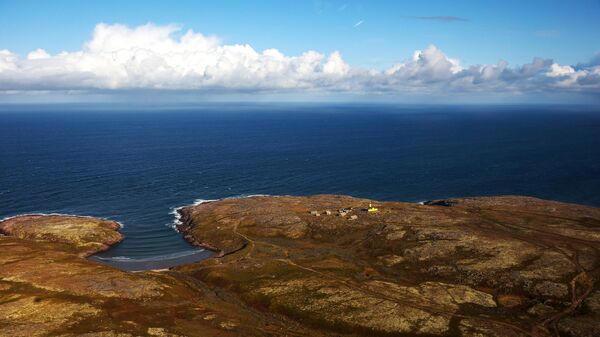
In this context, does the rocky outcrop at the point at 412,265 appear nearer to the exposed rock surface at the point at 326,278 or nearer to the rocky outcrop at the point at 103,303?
the exposed rock surface at the point at 326,278

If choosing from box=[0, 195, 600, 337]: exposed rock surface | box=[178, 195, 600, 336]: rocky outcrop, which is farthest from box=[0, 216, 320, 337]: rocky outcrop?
box=[178, 195, 600, 336]: rocky outcrop

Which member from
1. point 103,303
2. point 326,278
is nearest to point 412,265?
point 326,278

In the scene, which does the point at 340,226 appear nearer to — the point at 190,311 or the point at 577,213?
the point at 190,311

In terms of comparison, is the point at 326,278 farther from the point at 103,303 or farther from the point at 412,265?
the point at 103,303

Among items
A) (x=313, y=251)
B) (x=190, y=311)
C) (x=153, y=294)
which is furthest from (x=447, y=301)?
(x=153, y=294)

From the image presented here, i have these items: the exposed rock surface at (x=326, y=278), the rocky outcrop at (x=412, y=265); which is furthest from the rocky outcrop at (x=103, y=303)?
the rocky outcrop at (x=412, y=265)

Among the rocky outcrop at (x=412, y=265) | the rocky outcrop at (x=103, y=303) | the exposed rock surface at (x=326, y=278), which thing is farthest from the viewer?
the rocky outcrop at (x=412, y=265)

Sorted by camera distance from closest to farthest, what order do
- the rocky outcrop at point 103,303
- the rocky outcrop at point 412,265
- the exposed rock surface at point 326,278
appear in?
1. the rocky outcrop at point 103,303
2. the exposed rock surface at point 326,278
3. the rocky outcrop at point 412,265

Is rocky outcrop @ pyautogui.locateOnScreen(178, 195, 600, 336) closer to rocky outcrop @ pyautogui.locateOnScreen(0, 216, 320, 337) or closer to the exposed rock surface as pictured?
the exposed rock surface

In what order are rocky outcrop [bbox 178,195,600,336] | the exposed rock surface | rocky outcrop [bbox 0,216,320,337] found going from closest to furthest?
rocky outcrop [bbox 0,216,320,337], the exposed rock surface, rocky outcrop [bbox 178,195,600,336]

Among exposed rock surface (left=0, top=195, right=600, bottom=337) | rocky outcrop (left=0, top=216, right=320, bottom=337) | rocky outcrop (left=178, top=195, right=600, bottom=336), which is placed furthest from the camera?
rocky outcrop (left=178, top=195, right=600, bottom=336)
